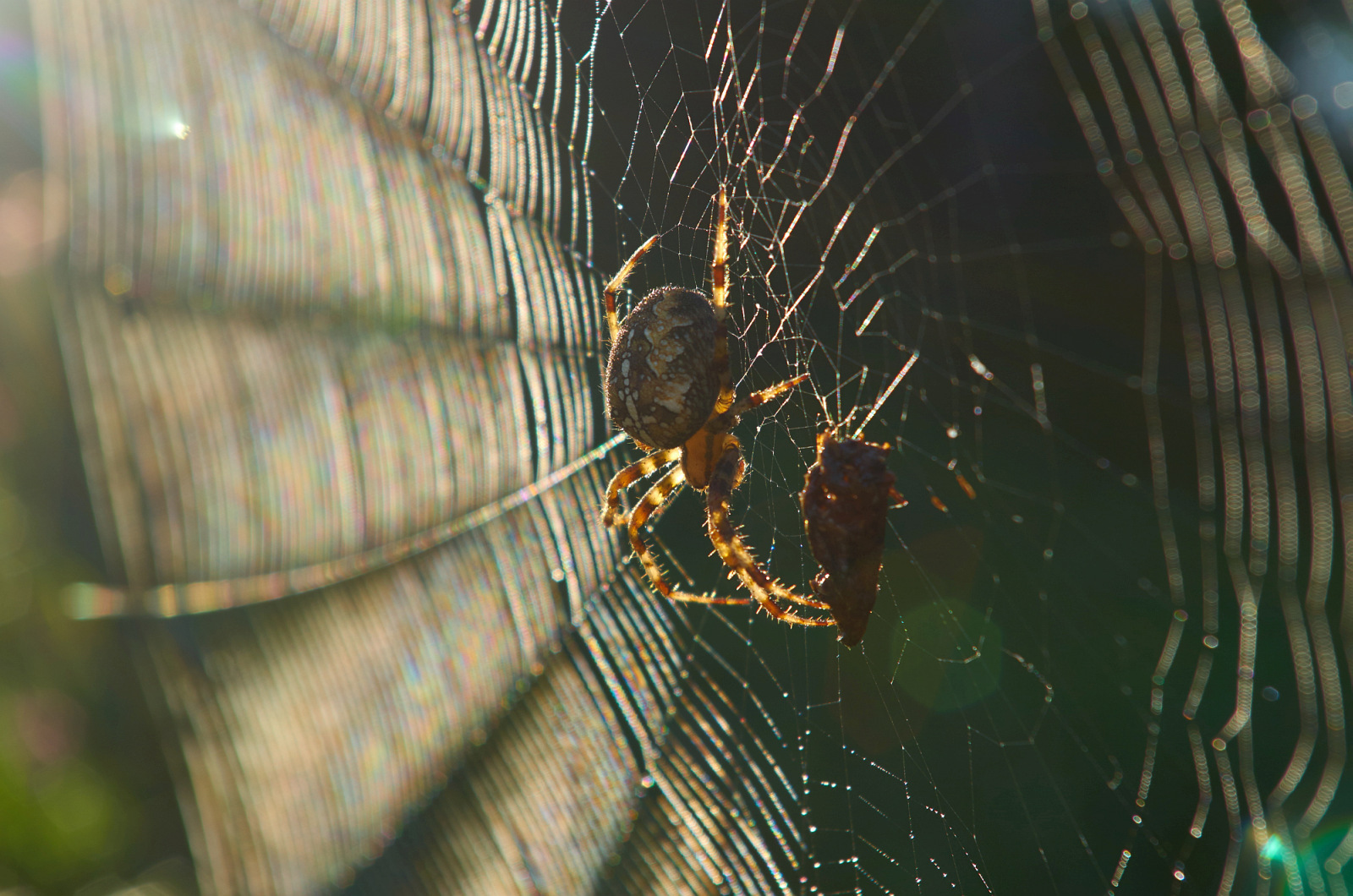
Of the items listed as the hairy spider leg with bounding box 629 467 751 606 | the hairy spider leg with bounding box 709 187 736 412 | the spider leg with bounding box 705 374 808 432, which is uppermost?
the hairy spider leg with bounding box 709 187 736 412

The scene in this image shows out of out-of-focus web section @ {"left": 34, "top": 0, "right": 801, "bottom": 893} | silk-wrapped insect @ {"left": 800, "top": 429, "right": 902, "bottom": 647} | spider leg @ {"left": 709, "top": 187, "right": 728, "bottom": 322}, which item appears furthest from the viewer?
spider leg @ {"left": 709, "top": 187, "right": 728, "bottom": 322}

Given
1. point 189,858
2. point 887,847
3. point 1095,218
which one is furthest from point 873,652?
point 189,858

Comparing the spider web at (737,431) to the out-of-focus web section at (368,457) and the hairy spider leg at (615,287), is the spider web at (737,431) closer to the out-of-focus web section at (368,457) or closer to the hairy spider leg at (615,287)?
the out-of-focus web section at (368,457)

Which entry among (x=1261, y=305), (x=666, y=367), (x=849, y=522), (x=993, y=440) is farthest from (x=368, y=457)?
(x=993, y=440)

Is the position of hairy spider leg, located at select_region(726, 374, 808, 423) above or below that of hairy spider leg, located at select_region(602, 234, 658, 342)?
below

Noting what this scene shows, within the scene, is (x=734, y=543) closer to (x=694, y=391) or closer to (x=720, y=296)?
(x=694, y=391)

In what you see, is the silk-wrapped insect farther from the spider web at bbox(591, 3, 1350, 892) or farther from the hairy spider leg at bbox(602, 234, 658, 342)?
the hairy spider leg at bbox(602, 234, 658, 342)

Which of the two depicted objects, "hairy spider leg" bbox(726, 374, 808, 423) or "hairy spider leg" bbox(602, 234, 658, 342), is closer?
"hairy spider leg" bbox(726, 374, 808, 423)

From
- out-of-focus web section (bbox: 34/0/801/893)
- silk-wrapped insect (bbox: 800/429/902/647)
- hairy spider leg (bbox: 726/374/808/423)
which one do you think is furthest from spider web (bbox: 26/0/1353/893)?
silk-wrapped insect (bbox: 800/429/902/647)
